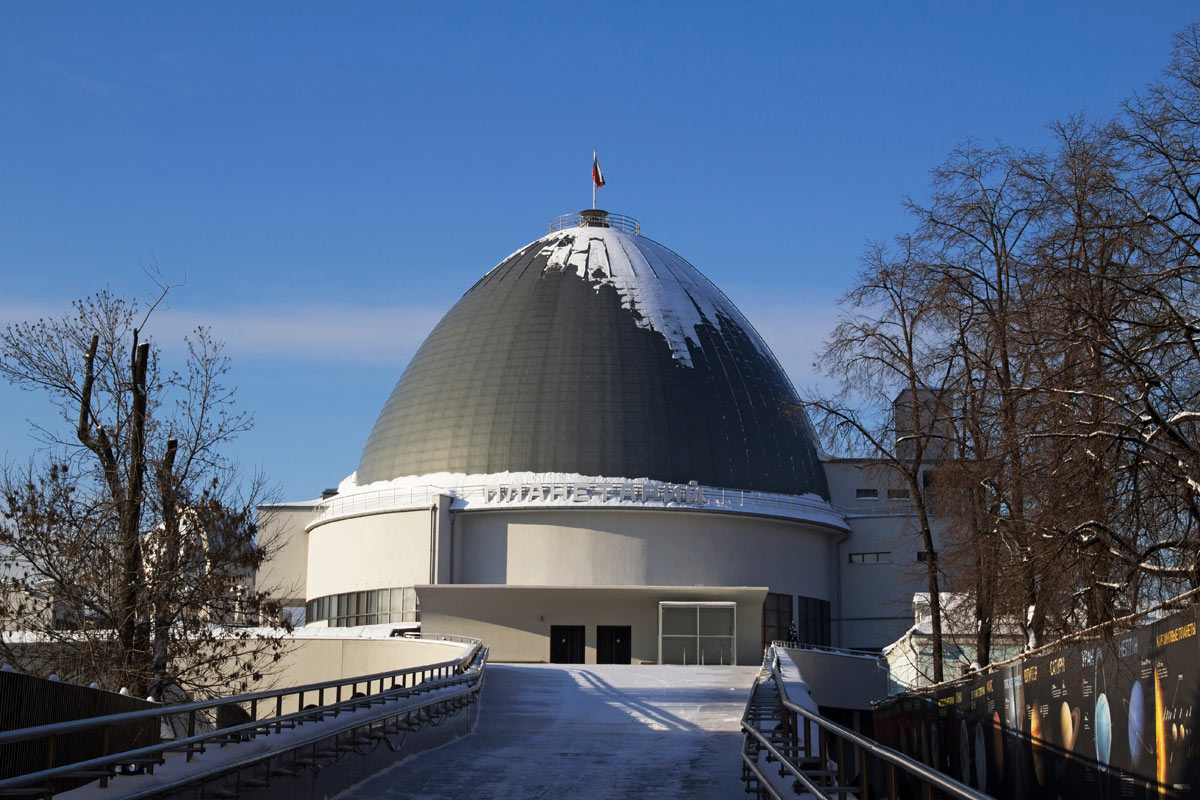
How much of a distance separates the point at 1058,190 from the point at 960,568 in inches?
286

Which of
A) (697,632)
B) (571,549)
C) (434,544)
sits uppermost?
(434,544)

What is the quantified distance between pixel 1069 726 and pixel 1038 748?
98cm

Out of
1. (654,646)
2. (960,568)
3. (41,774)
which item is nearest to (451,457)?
(654,646)

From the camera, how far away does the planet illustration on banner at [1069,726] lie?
12555 mm

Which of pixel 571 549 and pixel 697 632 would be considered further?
pixel 571 549

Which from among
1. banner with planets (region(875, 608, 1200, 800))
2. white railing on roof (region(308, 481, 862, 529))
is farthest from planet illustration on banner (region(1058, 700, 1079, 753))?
white railing on roof (region(308, 481, 862, 529))

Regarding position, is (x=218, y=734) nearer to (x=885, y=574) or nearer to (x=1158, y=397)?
(x=1158, y=397)

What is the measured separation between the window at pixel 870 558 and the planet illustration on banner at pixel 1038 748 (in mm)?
44762

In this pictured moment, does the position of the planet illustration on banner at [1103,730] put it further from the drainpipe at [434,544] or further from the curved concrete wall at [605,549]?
the drainpipe at [434,544]

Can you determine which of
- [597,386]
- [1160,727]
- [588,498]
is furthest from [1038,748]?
[597,386]

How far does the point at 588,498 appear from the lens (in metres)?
50.7

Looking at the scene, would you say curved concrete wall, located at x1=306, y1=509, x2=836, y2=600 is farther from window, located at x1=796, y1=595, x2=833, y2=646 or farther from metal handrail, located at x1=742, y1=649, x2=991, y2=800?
metal handrail, located at x1=742, y1=649, x2=991, y2=800

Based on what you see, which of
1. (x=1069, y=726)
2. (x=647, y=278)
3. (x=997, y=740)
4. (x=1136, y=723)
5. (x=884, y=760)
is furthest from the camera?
(x=647, y=278)

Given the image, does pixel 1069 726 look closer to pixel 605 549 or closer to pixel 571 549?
pixel 605 549
